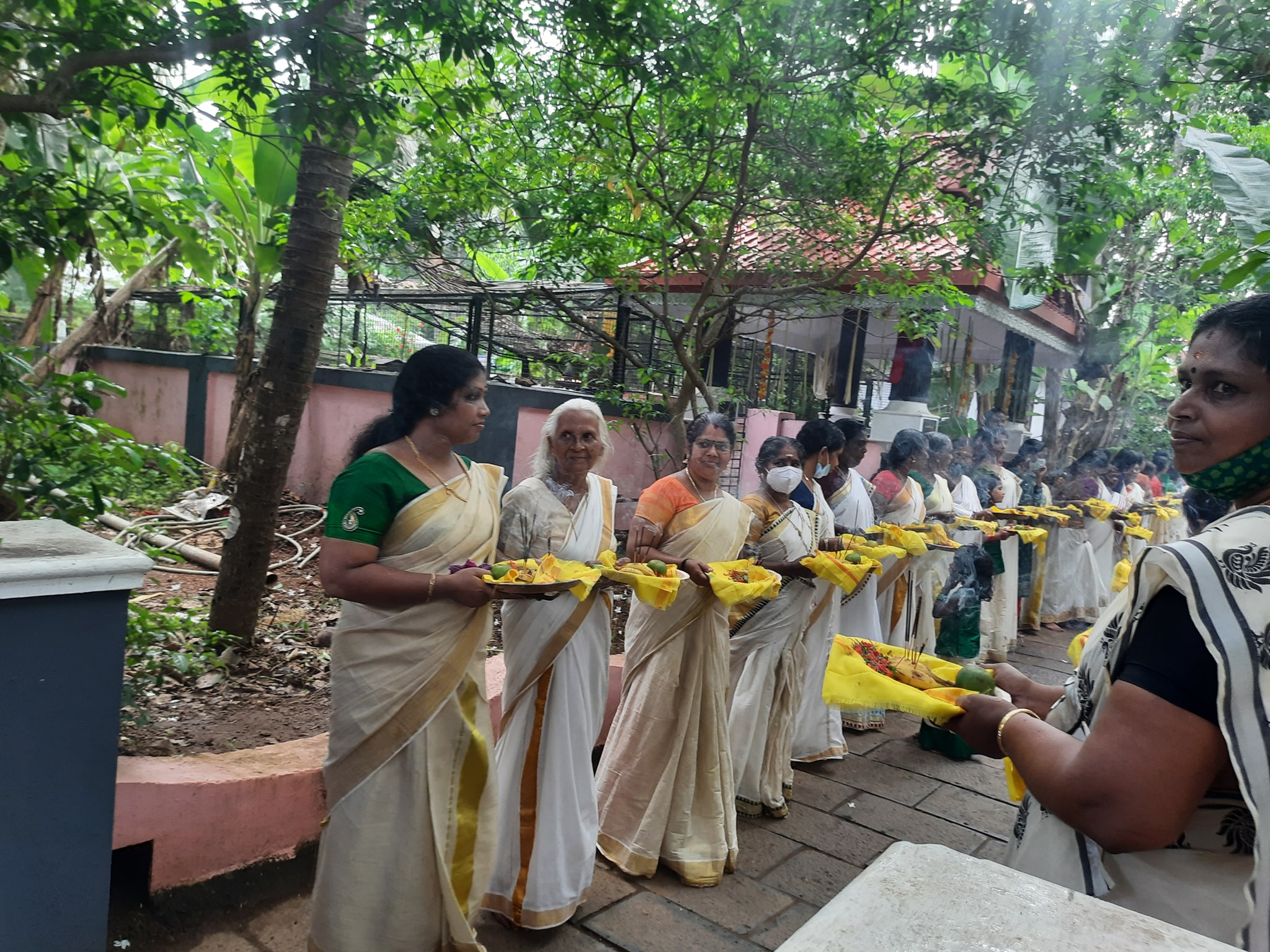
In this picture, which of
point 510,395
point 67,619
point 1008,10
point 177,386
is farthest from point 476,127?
point 177,386

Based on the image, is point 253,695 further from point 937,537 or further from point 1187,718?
point 937,537

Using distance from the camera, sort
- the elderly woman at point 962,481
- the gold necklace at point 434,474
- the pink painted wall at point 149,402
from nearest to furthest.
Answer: the gold necklace at point 434,474
the elderly woman at point 962,481
the pink painted wall at point 149,402

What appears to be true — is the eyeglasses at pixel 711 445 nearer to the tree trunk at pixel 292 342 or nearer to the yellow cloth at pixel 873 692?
the tree trunk at pixel 292 342

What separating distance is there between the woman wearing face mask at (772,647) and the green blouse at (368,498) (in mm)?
2146

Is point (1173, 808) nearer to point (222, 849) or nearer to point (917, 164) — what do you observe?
point (222, 849)

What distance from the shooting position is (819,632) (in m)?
4.95

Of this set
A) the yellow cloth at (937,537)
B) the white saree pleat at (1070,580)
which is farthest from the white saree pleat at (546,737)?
the white saree pleat at (1070,580)

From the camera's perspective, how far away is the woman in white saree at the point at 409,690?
8.52ft

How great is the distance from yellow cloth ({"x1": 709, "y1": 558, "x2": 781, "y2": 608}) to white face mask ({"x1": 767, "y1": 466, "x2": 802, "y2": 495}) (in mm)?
641

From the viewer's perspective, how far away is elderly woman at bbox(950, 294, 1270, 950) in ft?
4.07

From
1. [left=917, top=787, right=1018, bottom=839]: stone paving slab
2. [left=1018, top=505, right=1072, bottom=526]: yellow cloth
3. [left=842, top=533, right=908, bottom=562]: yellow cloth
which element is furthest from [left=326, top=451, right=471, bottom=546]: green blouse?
[left=1018, top=505, right=1072, bottom=526]: yellow cloth

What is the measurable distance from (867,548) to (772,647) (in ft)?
2.86

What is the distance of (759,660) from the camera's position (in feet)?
14.7

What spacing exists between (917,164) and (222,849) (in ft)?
18.7
